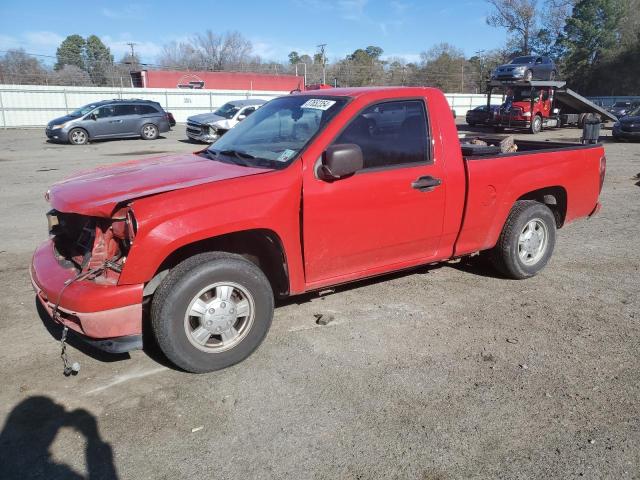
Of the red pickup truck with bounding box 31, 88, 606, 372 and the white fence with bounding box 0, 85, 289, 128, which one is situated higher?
the white fence with bounding box 0, 85, 289, 128

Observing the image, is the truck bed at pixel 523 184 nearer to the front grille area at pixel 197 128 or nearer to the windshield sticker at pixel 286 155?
the windshield sticker at pixel 286 155

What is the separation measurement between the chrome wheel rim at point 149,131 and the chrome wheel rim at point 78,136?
242cm

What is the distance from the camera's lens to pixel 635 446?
2678mm

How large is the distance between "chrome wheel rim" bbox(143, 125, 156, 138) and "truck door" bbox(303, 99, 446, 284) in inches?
749

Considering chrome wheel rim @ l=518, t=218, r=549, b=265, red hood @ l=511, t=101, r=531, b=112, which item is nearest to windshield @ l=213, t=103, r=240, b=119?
red hood @ l=511, t=101, r=531, b=112

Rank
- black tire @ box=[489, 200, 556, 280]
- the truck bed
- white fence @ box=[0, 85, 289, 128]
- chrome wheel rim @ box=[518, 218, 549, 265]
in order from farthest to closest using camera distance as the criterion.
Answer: white fence @ box=[0, 85, 289, 128], chrome wheel rim @ box=[518, 218, 549, 265], black tire @ box=[489, 200, 556, 280], the truck bed

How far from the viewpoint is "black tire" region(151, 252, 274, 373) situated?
312cm

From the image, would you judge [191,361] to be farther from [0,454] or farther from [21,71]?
[21,71]

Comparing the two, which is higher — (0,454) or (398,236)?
(398,236)

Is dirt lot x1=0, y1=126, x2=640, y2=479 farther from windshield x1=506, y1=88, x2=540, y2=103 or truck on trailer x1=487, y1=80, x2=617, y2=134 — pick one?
windshield x1=506, y1=88, x2=540, y2=103

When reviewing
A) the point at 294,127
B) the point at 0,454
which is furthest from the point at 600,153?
the point at 0,454

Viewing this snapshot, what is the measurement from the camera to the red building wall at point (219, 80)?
45094 mm

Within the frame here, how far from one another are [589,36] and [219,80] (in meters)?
38.7

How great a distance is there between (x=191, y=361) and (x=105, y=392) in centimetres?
54
